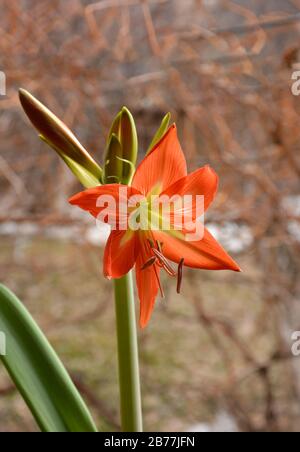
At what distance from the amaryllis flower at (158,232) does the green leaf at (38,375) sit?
0.07 metres

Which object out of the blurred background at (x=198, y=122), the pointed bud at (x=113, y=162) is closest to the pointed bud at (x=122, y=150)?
the pointed bud at (x=113, y=162)

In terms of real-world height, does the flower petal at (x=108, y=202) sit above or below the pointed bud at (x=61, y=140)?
below

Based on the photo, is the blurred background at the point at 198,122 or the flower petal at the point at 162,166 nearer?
the flower petal at the point at 162,166

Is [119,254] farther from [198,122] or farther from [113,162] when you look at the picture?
[198,122]

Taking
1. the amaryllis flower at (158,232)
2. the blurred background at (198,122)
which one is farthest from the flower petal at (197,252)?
the blurred background at (198,122)

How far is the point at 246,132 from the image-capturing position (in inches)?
49.3

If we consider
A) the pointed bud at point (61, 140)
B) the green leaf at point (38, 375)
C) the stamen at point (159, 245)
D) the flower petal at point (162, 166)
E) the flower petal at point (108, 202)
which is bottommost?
the green leaf at point (38, 375)

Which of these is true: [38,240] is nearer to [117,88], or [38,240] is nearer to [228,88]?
[117,88]

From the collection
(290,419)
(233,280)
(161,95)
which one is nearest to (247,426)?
(290,419)

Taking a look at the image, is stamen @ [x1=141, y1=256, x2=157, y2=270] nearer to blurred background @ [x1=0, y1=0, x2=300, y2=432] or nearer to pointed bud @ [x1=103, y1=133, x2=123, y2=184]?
pointed bud @ [x1=103, y1=133, x2=123, y2=184]

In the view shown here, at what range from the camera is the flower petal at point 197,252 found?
21 centimetres

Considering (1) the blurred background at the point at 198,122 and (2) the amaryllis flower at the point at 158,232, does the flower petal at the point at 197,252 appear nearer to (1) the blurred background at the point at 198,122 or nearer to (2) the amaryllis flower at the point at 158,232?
(2) the amaryllis flower at the point at 158,232

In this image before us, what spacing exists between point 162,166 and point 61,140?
4 cm

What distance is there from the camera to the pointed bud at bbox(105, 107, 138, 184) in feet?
0.71
